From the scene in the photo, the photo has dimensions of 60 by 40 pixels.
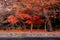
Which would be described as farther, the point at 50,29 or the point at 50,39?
the point at 50,29

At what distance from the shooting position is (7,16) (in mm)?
7648

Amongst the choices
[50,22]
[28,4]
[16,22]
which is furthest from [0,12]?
[50,22]

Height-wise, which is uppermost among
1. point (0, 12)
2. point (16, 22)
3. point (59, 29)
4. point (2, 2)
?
point (2, 2)

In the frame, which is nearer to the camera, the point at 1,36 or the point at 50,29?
the point at 1,36

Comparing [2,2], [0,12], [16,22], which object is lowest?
[16,22]

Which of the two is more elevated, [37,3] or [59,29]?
[37,3]

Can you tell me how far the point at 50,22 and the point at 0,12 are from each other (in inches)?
107

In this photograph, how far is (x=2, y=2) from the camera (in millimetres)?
7211

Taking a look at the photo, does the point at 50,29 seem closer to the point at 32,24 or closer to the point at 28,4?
the point at 32,24

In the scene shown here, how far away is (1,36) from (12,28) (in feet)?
19.2

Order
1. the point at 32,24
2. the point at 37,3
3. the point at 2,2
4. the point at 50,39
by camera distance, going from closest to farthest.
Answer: the point at 50,39 → the point at 37,3 → the point at 2,2 → the point at 32,24

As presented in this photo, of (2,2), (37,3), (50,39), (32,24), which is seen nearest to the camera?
(50,39)

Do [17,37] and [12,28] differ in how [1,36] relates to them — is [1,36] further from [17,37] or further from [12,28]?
[12,28]

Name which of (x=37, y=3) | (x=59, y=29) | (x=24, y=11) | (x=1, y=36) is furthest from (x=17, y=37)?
(x=59, y=29)
